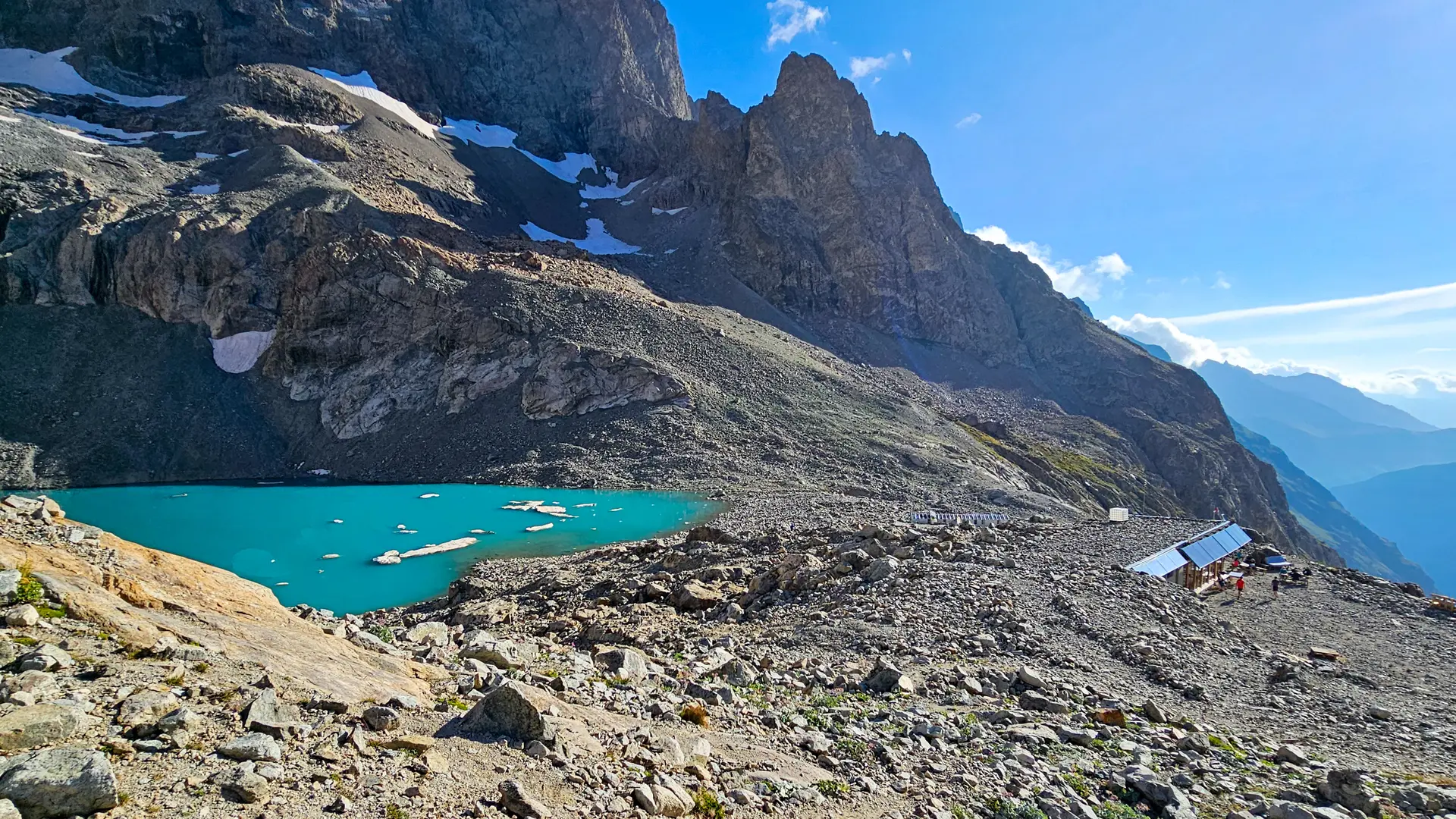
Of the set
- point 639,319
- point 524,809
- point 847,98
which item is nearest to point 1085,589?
point 524,809

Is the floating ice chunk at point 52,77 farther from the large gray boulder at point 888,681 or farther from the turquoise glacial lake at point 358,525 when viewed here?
the large gray boulder at point 888,681

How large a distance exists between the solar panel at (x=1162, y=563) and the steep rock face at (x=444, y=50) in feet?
404

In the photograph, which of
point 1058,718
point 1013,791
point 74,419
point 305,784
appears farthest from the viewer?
point 74,419

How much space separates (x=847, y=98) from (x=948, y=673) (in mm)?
119691

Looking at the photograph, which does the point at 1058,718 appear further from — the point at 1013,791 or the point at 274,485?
the point at 274,485

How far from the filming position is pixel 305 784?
431 cm

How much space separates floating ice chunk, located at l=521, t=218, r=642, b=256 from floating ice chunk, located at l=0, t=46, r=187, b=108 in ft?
158

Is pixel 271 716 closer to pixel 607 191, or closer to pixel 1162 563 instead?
pixel 1162 563

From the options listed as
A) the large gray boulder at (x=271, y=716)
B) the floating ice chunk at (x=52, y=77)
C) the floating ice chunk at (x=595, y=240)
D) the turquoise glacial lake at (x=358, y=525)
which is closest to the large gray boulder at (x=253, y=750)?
the large gray boulder at (x=271, y=716)

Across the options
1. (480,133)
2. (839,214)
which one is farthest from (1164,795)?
(480,133)

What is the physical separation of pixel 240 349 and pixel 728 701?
72724 millimetres

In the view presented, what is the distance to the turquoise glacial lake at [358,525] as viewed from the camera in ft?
80.1

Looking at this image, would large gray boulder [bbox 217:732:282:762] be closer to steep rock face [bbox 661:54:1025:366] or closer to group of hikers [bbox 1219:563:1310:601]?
group of hikers [bbox 1219:563:1310:601]

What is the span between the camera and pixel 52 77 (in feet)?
291
